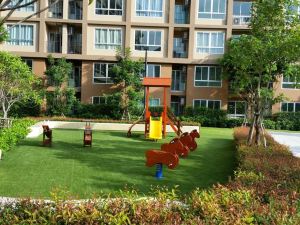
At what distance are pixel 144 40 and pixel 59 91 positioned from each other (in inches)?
300

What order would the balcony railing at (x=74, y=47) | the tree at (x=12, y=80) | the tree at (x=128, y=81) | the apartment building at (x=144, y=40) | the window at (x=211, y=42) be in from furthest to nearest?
the balcony railing at (x=74, y=47)
the window at (x=211, y=42)
the apartment building at (x=144, y=40)
the tree at (x=128, y=81)
the tree at (x=12, y=80)

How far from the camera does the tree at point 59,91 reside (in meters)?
32.1

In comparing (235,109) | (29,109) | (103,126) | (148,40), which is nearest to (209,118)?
(235,109)

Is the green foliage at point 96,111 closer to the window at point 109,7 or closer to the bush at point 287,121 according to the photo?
the window at point 109,7

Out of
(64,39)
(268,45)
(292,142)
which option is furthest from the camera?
(64,39)

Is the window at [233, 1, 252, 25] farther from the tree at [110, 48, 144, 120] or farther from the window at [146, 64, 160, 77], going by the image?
the tree at [110, 48, 144, 120]

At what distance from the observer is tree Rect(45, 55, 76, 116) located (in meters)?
32.1

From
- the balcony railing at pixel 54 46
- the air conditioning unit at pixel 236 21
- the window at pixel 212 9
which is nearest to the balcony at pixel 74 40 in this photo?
the balcony railing at pixel 54 46

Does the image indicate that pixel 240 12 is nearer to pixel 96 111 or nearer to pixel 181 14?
pixel 181 14

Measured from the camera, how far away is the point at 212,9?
3438 cm

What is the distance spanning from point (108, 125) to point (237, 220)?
21003mm

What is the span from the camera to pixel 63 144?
17453 millimetres

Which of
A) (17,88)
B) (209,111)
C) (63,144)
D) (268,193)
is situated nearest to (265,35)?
(63,144)

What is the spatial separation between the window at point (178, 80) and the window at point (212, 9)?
471cm
